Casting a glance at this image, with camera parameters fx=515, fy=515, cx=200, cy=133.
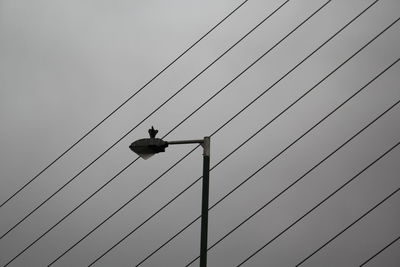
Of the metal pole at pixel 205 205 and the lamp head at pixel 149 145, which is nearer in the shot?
the metal pole at pixel 205 205

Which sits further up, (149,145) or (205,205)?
(149,145)

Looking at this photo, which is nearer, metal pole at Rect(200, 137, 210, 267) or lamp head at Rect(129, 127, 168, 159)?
metal pole at Rect(200, 137, 210, 267)

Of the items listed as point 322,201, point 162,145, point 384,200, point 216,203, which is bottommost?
point 384,200

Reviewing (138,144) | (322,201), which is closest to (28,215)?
(138,144)

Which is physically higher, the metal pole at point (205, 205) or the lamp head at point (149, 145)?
the lamp head at point (149, 145)

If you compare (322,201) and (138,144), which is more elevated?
(138,144)

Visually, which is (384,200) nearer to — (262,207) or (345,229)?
(345,229)

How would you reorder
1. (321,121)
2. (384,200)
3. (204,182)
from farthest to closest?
(321,121), (384,200), (204,182)

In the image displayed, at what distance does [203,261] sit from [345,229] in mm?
2847

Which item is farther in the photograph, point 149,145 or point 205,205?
point 149,145

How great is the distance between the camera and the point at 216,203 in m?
8.63

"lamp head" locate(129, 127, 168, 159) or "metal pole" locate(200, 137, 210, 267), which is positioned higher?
"lamp head" locate(129, 127, 168, 159)

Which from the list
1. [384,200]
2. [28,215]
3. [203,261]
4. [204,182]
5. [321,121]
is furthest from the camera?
[28,215]

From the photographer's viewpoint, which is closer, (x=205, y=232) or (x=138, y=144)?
(x=205, y=232)
